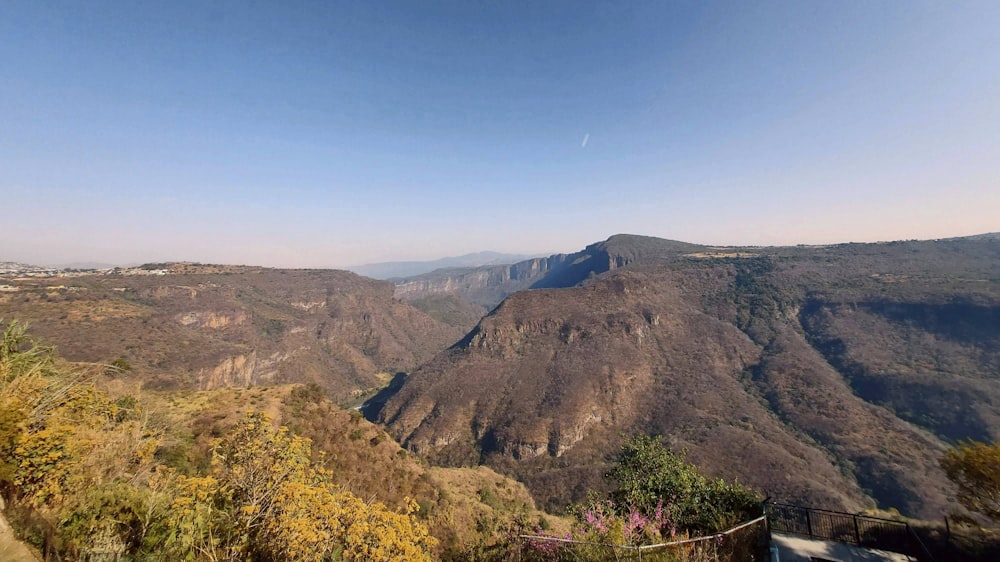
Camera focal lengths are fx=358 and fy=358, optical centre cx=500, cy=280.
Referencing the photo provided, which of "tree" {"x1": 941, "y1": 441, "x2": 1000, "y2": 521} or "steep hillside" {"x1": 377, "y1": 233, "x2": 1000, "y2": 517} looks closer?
"tree" {"x1": 941, "y1": 441, "x2": 1000, "y2": 521}

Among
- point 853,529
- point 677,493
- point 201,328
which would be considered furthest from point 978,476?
point 201,328

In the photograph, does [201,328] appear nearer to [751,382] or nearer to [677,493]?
[677,493]

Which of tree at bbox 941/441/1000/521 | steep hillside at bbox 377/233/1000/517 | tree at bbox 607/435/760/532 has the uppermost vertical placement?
tree at bbox 941/441/1000/521

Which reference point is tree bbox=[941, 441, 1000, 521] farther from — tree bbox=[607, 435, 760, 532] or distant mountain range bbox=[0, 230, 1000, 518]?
distant mountain range bbox=[0, 230, 1000, 518]

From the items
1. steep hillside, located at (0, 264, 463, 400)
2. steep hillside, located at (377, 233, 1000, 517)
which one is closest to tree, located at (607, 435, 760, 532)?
steep hillside, located at (377, 233, 1000, 517)

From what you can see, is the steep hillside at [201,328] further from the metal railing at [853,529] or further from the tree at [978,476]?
the tree at [978,476]

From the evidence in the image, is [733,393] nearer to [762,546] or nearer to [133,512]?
[762,546]
